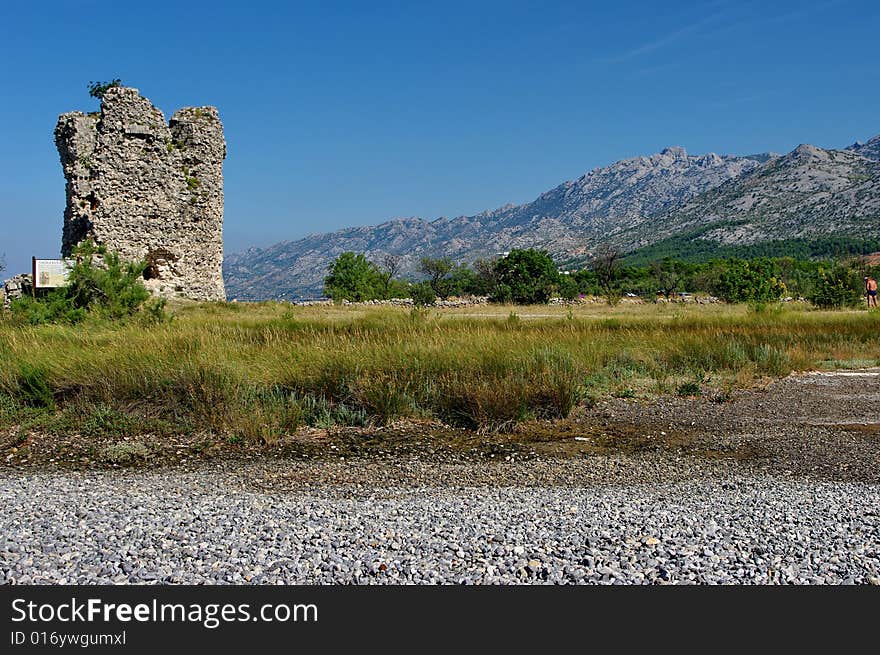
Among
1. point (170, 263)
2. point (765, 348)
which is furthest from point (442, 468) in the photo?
point (170, 263)

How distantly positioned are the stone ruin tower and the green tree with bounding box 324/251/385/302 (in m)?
22.2

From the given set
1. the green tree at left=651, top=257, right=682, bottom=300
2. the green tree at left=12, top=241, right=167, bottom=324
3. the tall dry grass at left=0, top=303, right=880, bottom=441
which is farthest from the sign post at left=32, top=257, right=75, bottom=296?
the green tree at left=651, top=257, right=682, bottom=300

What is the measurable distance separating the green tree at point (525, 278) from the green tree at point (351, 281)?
9.58 m

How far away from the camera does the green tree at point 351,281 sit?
1970 inches

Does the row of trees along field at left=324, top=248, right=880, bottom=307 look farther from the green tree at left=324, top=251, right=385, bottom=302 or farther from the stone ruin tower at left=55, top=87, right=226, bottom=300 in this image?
the stone ruin tower at left=55, top=87, right=226, bottom=300

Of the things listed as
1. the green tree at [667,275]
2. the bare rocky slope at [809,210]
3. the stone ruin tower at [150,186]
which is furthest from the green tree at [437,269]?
the bare rocky slope at [809,210]

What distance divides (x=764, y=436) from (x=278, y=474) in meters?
5.44

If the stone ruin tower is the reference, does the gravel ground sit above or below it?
below

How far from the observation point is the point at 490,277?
5609 cm

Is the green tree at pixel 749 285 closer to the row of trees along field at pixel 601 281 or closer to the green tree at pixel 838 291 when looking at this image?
the row of trees along field at pixel 601 281

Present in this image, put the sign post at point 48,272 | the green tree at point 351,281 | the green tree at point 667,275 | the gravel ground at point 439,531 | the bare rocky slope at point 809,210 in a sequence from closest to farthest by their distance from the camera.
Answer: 1. the gravel ground at point 439,531
2. the sign post at point 48,272
3. the green tree at point 351,281
4. the green tree at point 667,275
5. the bare rocky slope at point 809,210

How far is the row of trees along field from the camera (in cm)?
3938

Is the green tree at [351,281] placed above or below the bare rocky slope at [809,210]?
below

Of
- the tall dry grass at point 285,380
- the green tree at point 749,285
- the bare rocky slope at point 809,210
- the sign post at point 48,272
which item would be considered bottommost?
the tall dry grass at point 285,380
